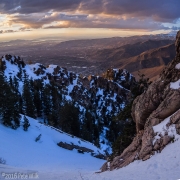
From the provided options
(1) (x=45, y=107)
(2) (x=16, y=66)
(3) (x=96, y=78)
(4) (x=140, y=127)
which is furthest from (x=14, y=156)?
(3) (x=96, y=78)

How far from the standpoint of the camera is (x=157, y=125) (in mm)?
15836

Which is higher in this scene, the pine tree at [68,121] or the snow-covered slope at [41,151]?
the snow-covered slope at [41,151]

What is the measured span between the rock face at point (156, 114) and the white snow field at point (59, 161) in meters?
0.58

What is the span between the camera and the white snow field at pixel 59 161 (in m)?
12.0

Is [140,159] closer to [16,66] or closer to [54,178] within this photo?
[54,178]

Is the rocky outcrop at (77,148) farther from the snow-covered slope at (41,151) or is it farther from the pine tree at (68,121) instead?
the pine tree at (68,121)

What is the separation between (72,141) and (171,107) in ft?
70.2

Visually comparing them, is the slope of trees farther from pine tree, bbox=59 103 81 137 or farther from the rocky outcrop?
pine tree, bbox=59 103 81 137

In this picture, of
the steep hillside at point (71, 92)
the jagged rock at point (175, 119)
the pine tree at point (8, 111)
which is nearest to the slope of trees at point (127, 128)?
the jagged rock at point (175, 119)

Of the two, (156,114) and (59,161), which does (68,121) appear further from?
(156,114)

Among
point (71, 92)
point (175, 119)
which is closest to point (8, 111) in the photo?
point (175, 119)

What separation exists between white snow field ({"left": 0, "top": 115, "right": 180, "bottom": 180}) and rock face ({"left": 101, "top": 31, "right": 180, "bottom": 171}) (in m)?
0.58

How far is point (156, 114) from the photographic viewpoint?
16.5m

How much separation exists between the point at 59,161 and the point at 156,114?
1463 centimetres
